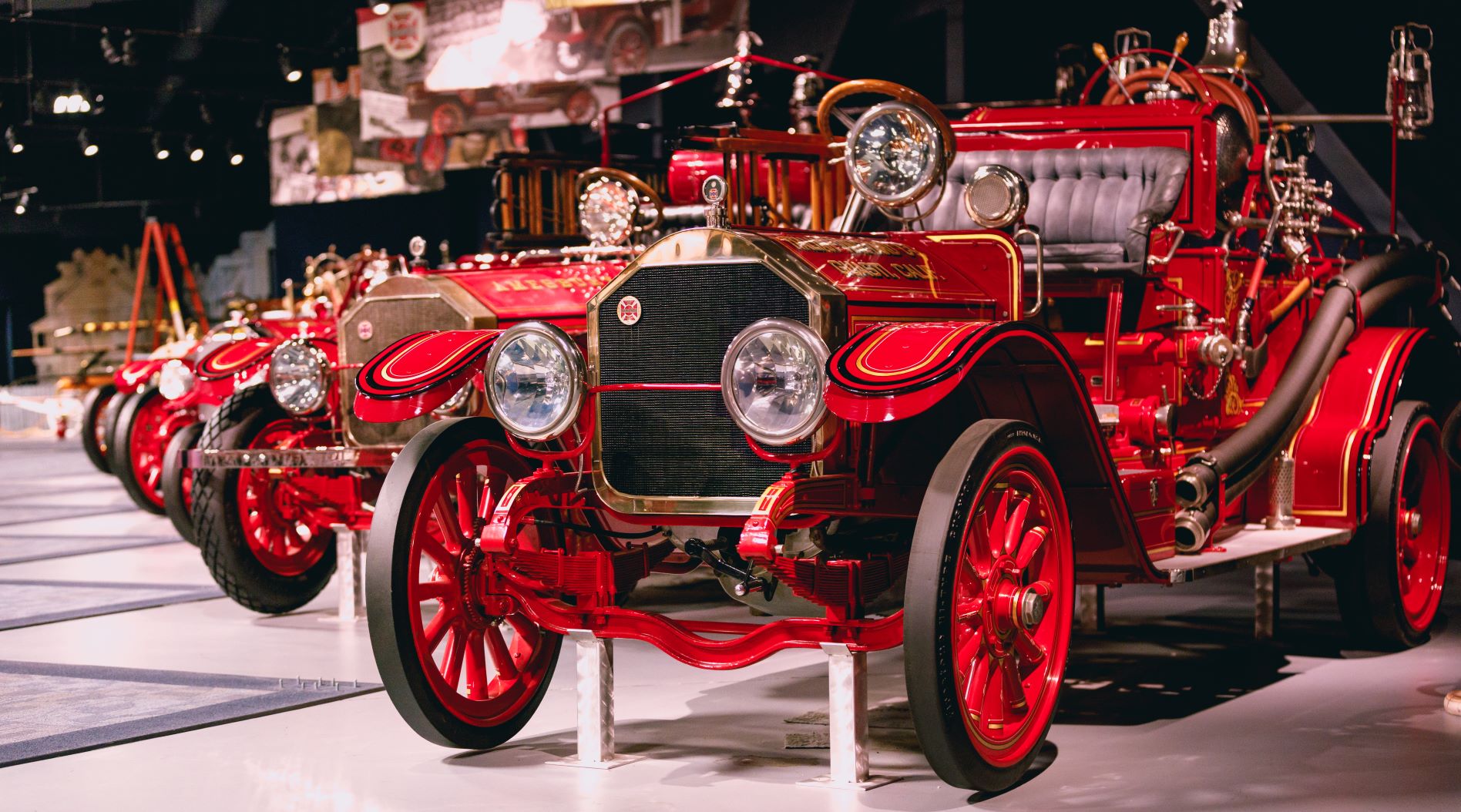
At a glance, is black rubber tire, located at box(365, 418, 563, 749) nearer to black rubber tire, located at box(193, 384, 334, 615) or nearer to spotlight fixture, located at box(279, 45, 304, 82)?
black rubber tire, located at box(193, 384, 334, 615)

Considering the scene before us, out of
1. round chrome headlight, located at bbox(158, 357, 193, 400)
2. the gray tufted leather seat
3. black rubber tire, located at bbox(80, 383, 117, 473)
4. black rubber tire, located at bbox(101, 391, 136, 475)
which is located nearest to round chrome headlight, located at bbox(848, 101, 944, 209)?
the gray tufted leather seat

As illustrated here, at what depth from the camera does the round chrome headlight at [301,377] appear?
20.7 feet

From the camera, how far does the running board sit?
176 inches

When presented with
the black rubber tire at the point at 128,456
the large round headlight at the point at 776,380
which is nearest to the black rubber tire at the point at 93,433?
the black rubber tire at the point at 128,456

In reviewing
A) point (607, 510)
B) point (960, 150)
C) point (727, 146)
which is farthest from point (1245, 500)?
point (607, 510)

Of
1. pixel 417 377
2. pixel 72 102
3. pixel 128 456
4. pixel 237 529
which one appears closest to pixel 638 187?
pixel 237 529

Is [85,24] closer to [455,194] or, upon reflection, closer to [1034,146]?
[455,194]

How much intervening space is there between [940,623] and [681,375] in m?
0.87

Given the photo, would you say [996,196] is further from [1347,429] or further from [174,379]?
[174,379]

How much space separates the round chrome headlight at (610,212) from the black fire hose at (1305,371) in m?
2.58

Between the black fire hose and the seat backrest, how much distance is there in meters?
0.68

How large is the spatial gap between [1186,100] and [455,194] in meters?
13.2

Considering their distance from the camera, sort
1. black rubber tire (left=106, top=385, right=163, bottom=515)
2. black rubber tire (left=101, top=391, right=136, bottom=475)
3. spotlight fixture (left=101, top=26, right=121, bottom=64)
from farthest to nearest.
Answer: spotlight fixture (left=101, top=26, right=121, bottom=64) → black rubber tire (left=101, top=391, right=136, bottom=475) → black rubber tire (left=106, top=385, right=163, bottom=515)

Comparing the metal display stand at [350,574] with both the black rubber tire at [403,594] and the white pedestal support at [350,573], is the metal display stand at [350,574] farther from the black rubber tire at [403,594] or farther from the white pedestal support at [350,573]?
the black rubber tire at [403,594]
